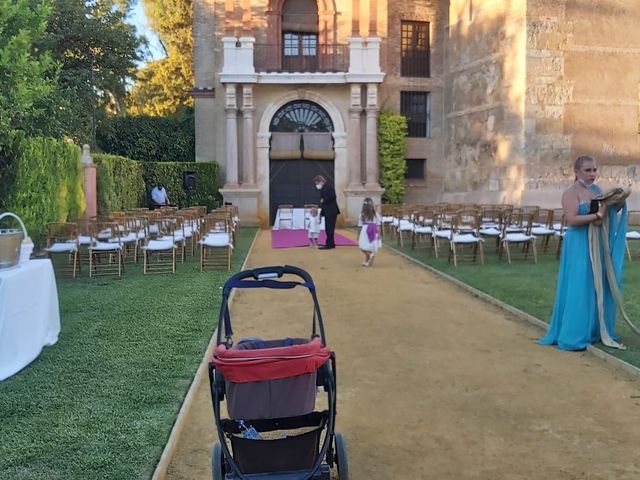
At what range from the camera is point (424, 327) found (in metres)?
7.12

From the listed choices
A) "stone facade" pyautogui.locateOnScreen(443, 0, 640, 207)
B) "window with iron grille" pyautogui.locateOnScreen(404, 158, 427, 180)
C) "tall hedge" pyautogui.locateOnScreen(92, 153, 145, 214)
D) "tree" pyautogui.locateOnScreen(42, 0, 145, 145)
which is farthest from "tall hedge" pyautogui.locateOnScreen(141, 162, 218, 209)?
"stone facade" pyautogui.locateOnScreen(443, 0, 640, 207)

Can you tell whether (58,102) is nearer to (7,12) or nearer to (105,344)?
(7,12)

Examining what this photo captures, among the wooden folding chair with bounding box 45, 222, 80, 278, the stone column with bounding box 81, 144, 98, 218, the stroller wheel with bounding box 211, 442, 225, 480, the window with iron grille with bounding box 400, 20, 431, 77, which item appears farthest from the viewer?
the window with iron grille with bounding box 400, 20, 431, 77

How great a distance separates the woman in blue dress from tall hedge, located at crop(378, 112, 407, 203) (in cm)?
Answer: 1861

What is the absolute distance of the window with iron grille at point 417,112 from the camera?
A: 26.0 metres

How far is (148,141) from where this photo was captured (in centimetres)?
2731

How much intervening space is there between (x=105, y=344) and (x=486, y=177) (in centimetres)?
1833

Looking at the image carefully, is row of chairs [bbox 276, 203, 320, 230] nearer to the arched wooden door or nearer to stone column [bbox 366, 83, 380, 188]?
the arched wooden door

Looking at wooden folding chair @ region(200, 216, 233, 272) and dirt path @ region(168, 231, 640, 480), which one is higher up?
wooden folding chair @ region(200, 216, 233, 272)

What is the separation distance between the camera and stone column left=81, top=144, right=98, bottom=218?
15383 millimetres

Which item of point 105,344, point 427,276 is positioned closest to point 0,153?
point 105,344

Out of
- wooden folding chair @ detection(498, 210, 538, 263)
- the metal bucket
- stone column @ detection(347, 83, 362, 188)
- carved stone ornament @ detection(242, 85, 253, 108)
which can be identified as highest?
carved stone ornament @ detection(242, 85, 253, 108)

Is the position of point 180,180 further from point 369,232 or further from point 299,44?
point 369,232

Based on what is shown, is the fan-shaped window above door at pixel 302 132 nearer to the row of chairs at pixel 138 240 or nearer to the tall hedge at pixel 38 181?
the row of chairs at pixel 138 240
